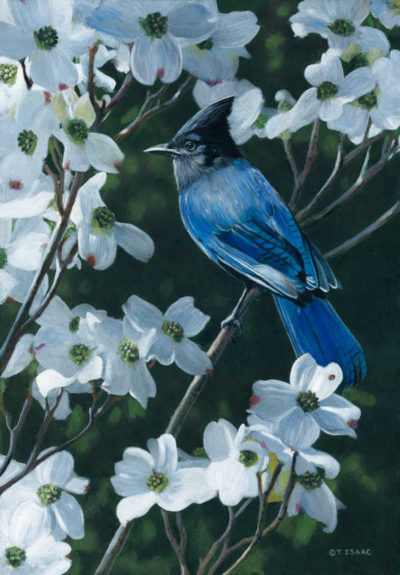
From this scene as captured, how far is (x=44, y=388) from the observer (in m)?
0.93

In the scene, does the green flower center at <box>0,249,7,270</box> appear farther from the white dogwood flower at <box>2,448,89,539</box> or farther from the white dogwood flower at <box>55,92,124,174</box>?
the white dogwood flower at <box>2,448,89,539</box>

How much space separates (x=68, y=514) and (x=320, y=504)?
36 cm

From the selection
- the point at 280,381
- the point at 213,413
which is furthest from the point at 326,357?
the point at 213,413

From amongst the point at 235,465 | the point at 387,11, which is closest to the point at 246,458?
the point at 235,465

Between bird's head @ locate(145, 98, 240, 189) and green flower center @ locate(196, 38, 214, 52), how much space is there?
0.08 m

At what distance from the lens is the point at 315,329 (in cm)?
100

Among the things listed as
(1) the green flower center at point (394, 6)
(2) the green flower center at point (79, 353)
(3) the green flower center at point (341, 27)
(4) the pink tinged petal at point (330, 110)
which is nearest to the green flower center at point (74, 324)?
(2) the green flower center at point (79, 353)

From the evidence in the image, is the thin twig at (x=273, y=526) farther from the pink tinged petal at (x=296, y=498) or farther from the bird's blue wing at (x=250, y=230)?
the bird's blue wing at (x=250, y=230)

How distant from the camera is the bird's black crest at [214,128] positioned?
98cm

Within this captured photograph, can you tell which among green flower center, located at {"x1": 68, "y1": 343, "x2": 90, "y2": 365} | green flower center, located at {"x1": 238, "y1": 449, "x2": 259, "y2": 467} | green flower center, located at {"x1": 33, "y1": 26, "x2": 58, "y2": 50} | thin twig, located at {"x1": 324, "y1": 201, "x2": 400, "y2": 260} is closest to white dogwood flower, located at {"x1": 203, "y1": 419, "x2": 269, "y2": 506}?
green flower center, located at {"x1": 238, "y1": 449, "x2": 259, "y2": 467}

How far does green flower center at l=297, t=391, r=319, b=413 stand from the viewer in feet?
3.03

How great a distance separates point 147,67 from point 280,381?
0.46 meters

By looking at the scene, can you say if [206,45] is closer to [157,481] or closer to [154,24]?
[154,24]

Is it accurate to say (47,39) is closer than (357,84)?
Yes
